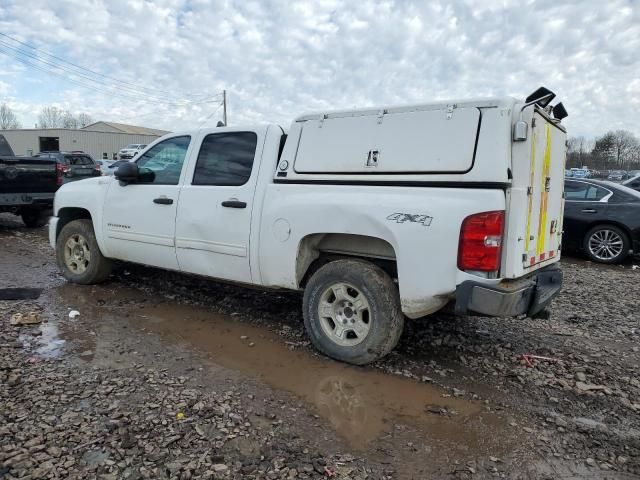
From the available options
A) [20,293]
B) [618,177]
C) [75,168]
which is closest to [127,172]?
[20,293]

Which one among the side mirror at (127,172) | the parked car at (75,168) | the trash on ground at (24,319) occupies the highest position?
the parked car at (75,168)

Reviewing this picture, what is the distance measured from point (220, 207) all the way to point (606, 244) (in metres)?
7.32

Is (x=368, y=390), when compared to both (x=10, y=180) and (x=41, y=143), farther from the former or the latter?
(x=41, y=143)

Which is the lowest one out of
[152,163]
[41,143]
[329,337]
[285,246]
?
[329,337]

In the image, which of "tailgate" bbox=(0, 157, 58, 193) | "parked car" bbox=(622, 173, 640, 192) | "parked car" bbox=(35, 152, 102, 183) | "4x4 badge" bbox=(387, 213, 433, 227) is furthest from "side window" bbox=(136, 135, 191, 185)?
"parked car" bbox=(622, 173, 640, 192)

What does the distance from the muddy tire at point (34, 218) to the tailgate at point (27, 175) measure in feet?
4.25

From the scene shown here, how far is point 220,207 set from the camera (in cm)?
460

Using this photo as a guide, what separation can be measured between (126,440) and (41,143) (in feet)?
230

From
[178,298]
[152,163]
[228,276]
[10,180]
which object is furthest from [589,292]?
[10,180]

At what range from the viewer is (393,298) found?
3717 mm

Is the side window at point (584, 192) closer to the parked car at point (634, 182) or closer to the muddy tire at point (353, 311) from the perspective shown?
the parked car at point (634, 182)

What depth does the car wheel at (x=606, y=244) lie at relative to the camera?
8602 mm

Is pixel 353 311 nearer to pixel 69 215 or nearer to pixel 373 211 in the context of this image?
Answer: pixel 373 211

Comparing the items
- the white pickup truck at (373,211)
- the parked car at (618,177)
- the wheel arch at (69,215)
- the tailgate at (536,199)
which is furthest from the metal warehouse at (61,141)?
the tailgate at (536,199)
